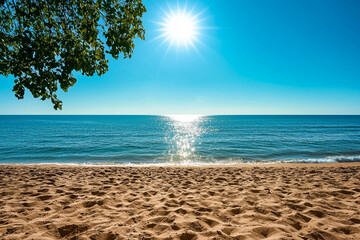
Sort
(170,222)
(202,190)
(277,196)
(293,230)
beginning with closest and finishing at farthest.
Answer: (293,230) < (170,222) < (277,196) < (202,190)

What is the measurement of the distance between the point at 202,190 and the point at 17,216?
17.1 feet

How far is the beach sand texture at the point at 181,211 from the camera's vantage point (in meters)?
3.40

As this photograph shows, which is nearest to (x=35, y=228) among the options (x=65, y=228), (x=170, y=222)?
(x=65, y=228)

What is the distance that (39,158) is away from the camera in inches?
692

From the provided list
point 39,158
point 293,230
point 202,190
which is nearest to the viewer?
point 293,230

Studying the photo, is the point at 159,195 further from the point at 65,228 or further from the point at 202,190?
the point at 65,228

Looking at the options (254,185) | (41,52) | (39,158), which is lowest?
(39,158)

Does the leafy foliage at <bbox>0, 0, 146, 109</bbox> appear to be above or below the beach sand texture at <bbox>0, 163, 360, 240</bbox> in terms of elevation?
above

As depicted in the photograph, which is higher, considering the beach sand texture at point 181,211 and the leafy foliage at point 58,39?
the leafy foliage at point 58,39

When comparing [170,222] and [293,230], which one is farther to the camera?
[170,222]

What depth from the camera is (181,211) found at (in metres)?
4.40

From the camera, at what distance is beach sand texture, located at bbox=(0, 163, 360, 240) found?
340cm

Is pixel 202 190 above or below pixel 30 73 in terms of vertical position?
below

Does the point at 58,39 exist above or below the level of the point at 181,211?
above
